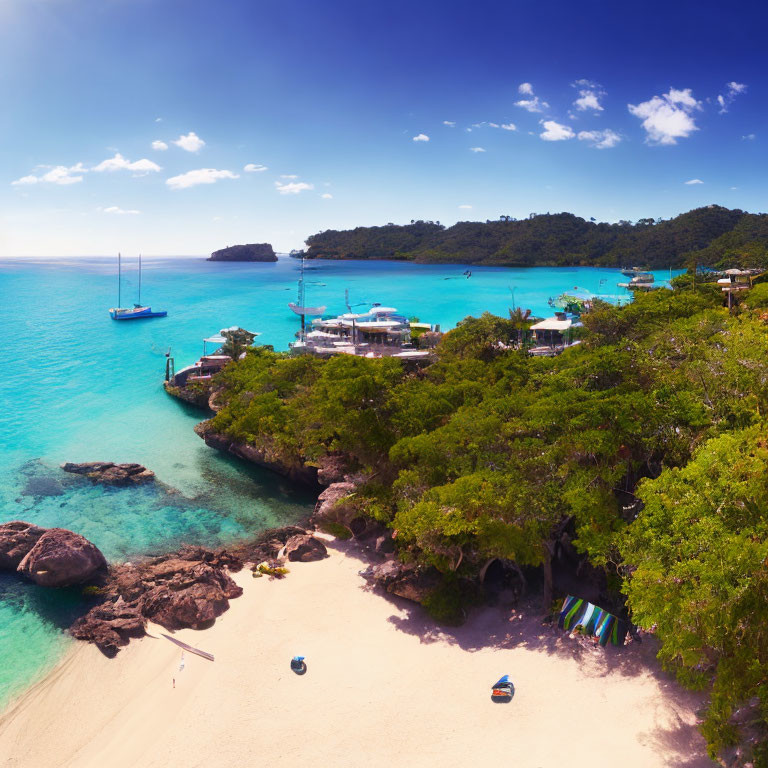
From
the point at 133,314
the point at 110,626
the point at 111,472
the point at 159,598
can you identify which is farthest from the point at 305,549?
the point at 133,314

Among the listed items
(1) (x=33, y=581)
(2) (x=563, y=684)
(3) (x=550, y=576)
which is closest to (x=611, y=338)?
(3) (x=550, y=576)

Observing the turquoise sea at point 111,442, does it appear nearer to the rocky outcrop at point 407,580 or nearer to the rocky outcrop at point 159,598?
the rocky outcrop at point 159,598

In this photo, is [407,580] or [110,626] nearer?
[110,626]

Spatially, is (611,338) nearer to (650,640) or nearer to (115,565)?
(650,640)

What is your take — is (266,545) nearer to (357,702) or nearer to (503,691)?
(357,702)

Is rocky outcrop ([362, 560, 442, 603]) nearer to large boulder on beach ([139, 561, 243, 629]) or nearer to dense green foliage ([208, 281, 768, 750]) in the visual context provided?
dense green foliage ([208, 281, 768, 750])

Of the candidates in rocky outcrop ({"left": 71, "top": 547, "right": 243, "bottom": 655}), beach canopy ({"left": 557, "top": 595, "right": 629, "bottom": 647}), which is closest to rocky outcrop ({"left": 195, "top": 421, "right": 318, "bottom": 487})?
rocky outcrop ({"left": 71, "top": 547, "right": 243, "bottom": 655})
